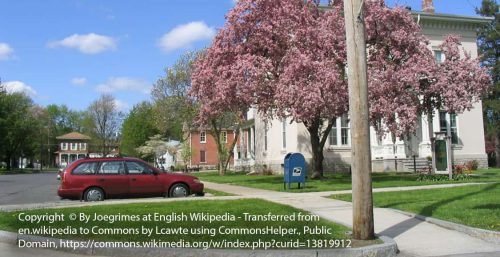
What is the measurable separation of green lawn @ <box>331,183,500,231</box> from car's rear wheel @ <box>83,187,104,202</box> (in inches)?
287

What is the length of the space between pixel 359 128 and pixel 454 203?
236 inches

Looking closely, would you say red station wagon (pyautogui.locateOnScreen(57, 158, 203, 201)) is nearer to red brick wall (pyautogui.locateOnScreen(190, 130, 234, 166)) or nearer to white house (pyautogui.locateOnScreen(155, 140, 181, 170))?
white house (pyautogui.locateOnScreen(155, 140, 181, 170))

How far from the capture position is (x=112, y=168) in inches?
619

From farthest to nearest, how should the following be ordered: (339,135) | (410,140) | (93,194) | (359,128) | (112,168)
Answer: (339,135) < (410,140) < (112,168) < (93,194) < (359,128)

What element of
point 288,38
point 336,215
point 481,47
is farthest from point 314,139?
point 481,47

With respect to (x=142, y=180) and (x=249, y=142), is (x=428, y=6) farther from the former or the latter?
(x=142, y=180)

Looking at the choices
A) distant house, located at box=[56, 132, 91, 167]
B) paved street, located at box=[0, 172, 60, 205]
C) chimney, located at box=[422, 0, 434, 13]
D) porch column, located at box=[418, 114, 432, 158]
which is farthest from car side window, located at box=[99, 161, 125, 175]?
distant house, located at box=[56, 132, 91, 167]

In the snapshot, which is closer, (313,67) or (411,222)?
(411,222)

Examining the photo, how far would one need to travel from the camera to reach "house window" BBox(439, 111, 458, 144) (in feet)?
120

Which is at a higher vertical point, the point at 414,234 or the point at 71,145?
the point at 71,145

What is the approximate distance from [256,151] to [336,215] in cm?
3011

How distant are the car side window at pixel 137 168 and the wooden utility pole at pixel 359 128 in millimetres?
9240

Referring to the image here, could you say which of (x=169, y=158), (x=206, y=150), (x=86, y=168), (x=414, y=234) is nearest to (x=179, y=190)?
(x=86, y=168)

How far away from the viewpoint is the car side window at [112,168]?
1562cm
